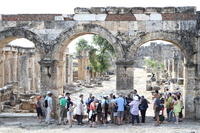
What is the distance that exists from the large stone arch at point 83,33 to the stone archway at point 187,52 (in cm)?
68

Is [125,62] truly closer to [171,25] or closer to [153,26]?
[153,26]

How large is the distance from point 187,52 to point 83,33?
4475 mm

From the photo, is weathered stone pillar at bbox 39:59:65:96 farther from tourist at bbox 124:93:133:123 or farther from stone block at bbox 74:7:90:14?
tourist at bbox 124:93:133:123

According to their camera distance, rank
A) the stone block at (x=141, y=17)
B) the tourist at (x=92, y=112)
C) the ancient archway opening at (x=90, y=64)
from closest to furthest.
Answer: the tourist at (x=92, y=112) < the stone block at (x=141, y=17) < the ancient archway opening at (x=90, y=64)

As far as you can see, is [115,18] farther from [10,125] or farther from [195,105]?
[10,125]

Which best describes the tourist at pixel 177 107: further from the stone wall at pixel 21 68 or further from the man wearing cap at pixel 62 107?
the stone wall at pixel 21 68

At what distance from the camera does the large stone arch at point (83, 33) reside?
14852 mm

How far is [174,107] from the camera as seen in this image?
45.3ft

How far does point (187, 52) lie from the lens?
14680 mm

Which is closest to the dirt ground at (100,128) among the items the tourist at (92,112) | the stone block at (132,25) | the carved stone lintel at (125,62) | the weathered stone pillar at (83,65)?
the tourist at (92,112)

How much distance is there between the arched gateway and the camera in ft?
48.3

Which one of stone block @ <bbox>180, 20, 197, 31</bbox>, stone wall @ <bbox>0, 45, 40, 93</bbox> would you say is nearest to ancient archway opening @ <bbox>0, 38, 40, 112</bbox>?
stone wall @ <bbox>0, 45, 40, 93</bbox>

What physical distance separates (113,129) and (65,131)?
1767 mm

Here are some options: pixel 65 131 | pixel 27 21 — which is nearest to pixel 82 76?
pixel 27 21
